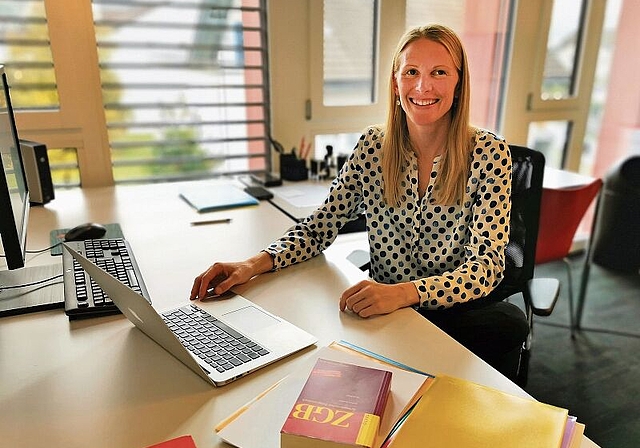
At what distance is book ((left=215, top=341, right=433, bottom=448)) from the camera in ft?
2.43

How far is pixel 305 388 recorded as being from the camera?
760 millimetres

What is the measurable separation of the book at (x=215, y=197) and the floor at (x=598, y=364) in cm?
141

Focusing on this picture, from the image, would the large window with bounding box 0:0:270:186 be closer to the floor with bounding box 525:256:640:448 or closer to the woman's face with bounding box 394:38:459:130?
the woman's face with bounding box 394:38:459:130

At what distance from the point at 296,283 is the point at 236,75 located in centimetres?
142

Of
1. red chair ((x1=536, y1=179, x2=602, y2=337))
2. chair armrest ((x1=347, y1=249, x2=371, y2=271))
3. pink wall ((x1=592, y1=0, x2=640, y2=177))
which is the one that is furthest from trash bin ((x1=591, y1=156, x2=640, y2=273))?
chair armrest ((x1=347, y1=249, x2=371, y2=271))

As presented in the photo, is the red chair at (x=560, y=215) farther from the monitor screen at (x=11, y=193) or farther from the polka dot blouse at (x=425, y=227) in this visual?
the monitor screen at (x=11, y=193)

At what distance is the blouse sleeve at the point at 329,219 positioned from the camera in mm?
1410

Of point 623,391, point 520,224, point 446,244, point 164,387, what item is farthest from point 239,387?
point 623,391

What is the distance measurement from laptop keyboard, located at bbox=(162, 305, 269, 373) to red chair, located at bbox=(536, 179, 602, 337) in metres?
1.51

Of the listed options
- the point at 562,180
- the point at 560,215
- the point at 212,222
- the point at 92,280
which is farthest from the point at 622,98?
the point at 92,280

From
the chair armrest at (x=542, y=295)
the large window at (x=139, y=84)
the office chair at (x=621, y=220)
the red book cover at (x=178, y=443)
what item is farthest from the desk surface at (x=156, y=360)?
the office chair at (x=621, y=220)

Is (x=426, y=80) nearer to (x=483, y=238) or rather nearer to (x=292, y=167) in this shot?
(x=483, y=238)

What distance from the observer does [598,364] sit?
229 cm

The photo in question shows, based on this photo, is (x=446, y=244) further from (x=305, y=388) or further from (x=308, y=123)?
(x=308, y=123)
